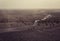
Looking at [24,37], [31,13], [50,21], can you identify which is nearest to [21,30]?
[24,37]

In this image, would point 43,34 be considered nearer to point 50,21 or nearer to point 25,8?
point 50,21

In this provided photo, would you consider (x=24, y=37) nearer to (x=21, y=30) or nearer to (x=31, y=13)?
(x=21, y=30)

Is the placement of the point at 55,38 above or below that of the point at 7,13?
below

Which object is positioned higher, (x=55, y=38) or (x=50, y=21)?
(x=50, y=21)

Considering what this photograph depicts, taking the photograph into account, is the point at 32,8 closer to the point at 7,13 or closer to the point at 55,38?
the point at 7,13

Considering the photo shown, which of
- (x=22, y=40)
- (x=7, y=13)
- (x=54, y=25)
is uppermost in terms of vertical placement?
(x=7, y=13)

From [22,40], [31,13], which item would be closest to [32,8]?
[31,13]
